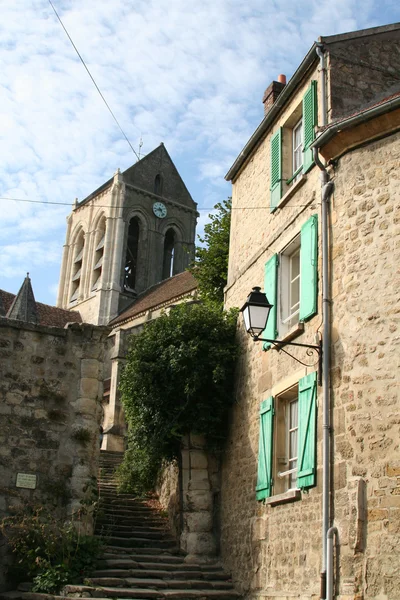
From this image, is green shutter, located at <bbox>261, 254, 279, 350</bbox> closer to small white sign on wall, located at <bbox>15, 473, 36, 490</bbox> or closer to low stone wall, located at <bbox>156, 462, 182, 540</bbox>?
low stone wall, located at <bbox>156, 462, 182, 540</bbox>

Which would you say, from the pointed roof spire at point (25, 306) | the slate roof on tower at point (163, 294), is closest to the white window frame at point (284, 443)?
the pointed roof spire at point (25, 306)

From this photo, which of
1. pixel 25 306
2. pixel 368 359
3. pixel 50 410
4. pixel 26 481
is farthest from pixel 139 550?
pixel 25 306

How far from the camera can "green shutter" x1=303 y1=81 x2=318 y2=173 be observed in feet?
33.1

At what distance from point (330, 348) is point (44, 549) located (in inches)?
180

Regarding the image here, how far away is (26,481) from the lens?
10.5 metres

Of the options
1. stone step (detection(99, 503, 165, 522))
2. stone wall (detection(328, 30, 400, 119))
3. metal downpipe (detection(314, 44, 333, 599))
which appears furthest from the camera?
stone step (detection(99, 503, 165, 522))

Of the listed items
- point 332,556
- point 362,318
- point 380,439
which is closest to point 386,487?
point 380,439

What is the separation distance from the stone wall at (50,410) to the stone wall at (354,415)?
8.05 ft

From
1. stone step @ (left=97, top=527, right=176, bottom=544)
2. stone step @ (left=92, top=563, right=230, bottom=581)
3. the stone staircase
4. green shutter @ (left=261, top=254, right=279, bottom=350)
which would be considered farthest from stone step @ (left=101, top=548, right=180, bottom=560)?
green shutter @ (left=261, top=254, right=279, bottom=350)

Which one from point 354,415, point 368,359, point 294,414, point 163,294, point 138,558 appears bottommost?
point 138,558

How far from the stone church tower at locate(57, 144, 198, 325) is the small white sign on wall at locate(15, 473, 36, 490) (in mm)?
31795

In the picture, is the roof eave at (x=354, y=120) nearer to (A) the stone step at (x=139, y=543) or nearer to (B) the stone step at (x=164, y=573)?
(B) the stone step at (x=164, y=573)

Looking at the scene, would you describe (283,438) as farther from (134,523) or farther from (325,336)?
(134,523)

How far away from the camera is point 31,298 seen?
2581 cm
